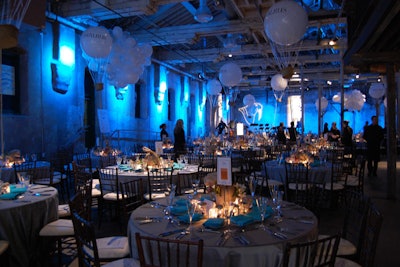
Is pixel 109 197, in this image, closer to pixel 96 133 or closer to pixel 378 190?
pixel 378 190

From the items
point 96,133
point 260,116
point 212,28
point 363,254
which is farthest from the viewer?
point 260,116

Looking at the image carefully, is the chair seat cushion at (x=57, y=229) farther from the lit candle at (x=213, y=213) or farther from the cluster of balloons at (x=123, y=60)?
the cluster of balloons at (x=123, y=60)

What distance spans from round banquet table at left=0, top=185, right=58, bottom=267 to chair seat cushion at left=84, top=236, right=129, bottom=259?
37.7 inches

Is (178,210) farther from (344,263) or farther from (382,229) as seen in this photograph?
(382,229)

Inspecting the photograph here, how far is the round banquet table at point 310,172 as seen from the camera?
6012 mm

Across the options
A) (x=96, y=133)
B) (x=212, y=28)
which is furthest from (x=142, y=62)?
(x=96, y=133)

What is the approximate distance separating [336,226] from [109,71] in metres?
6.20

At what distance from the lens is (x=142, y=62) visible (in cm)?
881

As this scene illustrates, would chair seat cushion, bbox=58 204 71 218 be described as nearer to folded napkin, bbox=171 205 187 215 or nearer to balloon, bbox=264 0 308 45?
folded napkin, bbox=171 205 187 215

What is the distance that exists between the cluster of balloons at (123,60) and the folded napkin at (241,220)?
6339 millimetres

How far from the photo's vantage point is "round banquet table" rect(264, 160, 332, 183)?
601cm

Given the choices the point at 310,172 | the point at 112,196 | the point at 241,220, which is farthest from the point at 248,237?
the point at 310,172

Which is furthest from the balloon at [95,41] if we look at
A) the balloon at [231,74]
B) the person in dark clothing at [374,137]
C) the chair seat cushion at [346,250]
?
the person in dark clothing at [374,137]

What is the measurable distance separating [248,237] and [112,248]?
1318 mm
